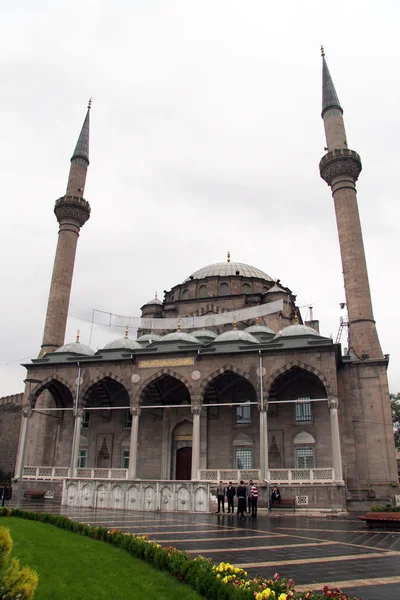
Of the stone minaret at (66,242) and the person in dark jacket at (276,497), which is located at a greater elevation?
the stone minaret at (66,242)

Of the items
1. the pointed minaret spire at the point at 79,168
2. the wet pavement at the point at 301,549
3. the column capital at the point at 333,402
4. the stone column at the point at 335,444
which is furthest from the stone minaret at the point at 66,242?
the wet pavement at the point at 301,549

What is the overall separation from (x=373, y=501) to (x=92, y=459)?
12.9 metres

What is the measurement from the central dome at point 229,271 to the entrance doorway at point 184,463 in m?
13.1

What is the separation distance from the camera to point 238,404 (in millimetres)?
19875

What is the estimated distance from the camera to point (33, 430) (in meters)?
25.2

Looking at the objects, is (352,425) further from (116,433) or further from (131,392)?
(116,433)

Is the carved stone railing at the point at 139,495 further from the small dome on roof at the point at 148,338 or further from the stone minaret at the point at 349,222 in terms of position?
the small dome on roof at the point at 148,338

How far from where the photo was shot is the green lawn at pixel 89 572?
4684 millimetres

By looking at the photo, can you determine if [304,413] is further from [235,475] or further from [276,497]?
[276,497]

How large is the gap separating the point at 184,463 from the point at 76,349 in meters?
7.63

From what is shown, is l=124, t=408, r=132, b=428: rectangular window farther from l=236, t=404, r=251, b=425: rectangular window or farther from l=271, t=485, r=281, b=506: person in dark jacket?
l=271, t=485, r=281, b=506: person in dark jacket

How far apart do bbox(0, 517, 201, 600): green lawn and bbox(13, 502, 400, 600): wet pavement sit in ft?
3.79

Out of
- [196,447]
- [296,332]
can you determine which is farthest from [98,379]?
[296,332]

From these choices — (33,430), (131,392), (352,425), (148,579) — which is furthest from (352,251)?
(148,579)
